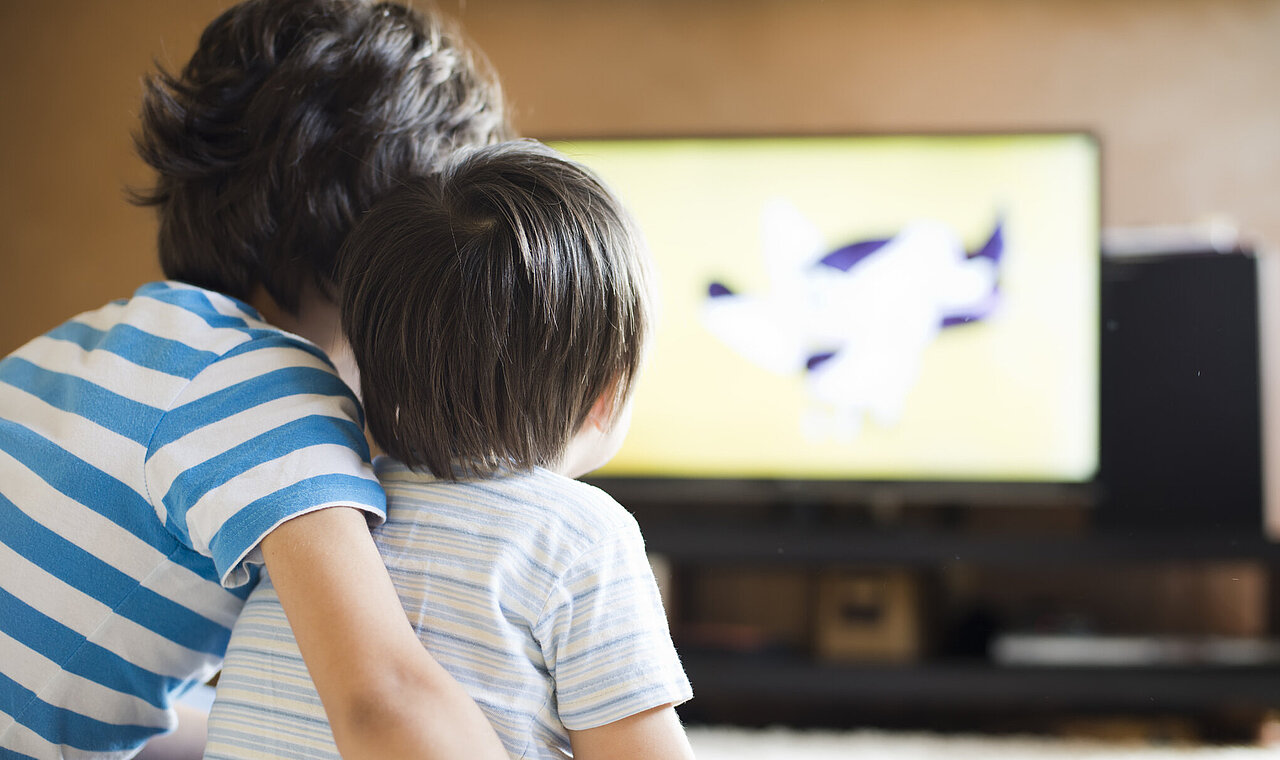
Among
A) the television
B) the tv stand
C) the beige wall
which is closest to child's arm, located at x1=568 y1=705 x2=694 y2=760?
the tv stand

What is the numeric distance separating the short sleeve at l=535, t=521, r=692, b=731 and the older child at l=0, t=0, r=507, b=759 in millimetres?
59

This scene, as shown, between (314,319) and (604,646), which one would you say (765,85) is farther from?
(604,646)

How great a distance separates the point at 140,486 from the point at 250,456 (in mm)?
98

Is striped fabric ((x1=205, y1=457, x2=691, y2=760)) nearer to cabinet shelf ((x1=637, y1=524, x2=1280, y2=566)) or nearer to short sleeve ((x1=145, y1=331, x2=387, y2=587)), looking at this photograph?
short sleeve ((x1=145, y1=331, x2=387, y2=587))

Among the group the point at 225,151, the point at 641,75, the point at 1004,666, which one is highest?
the point at 641,75

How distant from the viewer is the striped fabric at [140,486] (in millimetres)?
540

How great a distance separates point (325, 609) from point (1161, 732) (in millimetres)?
2165

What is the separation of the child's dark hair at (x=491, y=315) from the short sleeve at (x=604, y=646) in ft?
0.32

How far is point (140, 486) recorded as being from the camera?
22.9 inches

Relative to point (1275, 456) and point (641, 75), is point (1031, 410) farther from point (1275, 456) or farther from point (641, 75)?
point (641, 75)

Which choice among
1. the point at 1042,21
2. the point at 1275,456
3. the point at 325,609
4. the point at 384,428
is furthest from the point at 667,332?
the point at 325,609

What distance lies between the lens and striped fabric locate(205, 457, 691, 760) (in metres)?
0.55

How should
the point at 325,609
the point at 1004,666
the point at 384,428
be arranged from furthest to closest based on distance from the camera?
the point at 1004,666 → the point at 384,428 → the point at 325,609

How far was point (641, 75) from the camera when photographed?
2596mm
